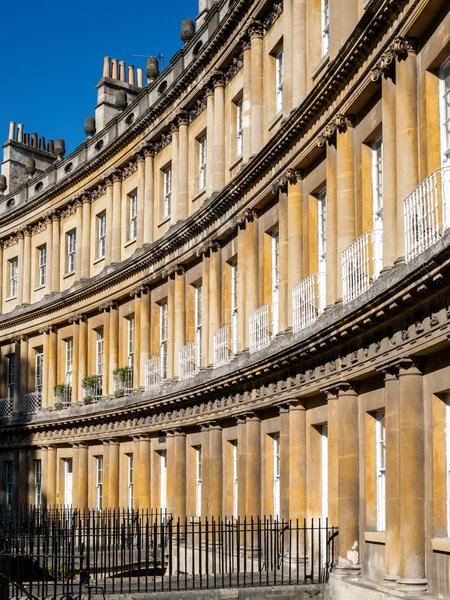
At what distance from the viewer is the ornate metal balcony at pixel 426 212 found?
44.0 feet

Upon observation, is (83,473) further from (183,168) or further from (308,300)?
(308,300)

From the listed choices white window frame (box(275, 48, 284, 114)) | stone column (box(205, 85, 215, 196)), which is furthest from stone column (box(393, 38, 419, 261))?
stone column (box(205, 85, 215, 196))

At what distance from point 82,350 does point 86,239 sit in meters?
3.90

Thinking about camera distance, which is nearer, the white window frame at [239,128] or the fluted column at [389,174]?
the fluted column at [389,174]

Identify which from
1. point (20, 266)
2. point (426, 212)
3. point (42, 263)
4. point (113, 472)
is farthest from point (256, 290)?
point (20, 266)

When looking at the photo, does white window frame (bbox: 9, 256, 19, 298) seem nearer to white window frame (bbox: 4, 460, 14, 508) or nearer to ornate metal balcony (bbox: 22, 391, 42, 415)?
ornate metal balcony (bbox: 22, 391, 42, 415)

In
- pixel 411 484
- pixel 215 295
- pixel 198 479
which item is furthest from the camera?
pixel 198 479

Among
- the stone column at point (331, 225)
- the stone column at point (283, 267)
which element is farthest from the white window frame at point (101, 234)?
the stone column at point (331, 225)

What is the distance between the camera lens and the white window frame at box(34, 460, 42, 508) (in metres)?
36.7

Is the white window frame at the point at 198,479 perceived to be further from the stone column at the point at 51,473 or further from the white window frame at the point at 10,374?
the white window frame at the point at 10,374

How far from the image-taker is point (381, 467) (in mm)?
16266

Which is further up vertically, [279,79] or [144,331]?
[279,79]

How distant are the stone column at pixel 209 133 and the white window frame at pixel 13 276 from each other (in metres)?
15.9

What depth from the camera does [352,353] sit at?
16.6m
